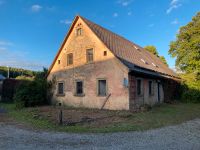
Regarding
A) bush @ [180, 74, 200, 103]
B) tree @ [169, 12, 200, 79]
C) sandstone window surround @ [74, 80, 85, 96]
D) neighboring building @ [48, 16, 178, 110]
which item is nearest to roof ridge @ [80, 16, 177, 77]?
neighboring building @ [48, 16, 178, 110]

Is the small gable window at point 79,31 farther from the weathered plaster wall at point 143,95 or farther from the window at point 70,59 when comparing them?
the weathered plaster wall at point 143,95

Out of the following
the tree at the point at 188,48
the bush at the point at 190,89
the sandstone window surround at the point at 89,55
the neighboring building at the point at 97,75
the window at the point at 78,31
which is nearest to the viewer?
the neighboring building at the point at 97,75

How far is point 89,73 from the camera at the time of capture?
17.0 metres

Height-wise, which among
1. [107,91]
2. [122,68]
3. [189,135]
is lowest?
[189,135]

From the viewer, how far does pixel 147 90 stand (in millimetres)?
17453

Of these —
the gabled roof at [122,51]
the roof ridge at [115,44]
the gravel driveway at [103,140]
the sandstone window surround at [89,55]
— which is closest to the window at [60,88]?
the sandstone window surround at [89,55]

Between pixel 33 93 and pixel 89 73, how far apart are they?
601 centimetres

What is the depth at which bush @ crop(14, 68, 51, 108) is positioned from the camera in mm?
17828

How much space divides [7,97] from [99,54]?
16450mm

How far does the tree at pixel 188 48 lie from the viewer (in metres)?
22.0

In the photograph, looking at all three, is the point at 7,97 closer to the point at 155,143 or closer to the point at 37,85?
the point at 37,85

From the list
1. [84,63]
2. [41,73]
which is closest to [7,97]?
[41,73]

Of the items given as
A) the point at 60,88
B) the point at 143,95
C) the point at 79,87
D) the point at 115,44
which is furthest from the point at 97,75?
the point at 60,88

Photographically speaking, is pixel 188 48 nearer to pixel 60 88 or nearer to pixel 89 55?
pixel 89 55
